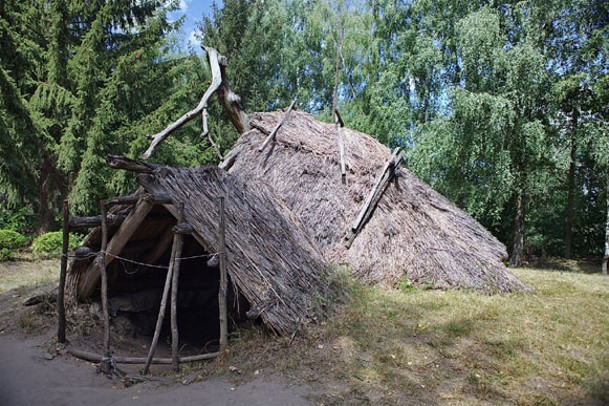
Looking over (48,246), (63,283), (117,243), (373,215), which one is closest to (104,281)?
(117,243)

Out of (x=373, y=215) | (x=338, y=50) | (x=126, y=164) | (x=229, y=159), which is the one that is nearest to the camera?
(x=126, y=164)

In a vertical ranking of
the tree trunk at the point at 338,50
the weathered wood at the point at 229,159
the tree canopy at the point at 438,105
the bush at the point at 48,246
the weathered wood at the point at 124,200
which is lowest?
the bush at the point at 48,246

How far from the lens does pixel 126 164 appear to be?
17.2 ft

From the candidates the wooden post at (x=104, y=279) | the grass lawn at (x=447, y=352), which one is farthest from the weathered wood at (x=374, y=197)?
the wooden post at (x=104, y=279)

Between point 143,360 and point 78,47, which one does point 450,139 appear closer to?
point 143,360

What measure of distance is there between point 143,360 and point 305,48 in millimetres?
23863

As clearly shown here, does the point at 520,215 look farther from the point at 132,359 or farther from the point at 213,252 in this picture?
the point at 132,359

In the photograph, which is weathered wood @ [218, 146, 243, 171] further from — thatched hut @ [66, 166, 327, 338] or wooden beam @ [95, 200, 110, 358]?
wooden beam @ [95, 200, 110, 358]

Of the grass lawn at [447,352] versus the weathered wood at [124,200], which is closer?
the grass lawn at [447,352]

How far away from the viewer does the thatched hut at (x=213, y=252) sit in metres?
5.59

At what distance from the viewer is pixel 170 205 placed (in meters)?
5.62

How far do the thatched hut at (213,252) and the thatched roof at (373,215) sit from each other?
2.46ft

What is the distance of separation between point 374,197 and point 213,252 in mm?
3877

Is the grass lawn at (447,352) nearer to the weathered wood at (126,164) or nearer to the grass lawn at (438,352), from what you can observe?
the grass lawn at (438,352)
